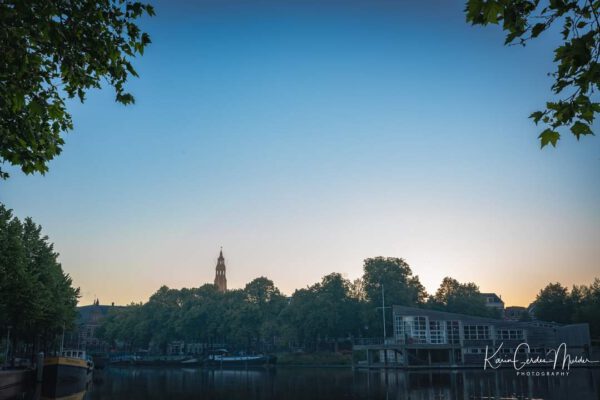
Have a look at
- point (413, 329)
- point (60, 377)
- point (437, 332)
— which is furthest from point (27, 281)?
point (437, 332)

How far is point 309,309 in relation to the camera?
319 feet

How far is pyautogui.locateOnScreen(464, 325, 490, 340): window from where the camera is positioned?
7625 cm

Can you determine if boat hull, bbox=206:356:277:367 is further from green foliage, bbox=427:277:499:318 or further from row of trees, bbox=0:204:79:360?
row of trees, bbox=0:204:79:360

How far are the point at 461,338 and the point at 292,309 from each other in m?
37.6

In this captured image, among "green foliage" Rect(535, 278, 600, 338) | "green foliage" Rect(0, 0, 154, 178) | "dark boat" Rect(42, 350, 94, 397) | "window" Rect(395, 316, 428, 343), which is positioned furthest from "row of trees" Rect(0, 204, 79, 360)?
"green foliage" Rect(535, 278, 600, 338)

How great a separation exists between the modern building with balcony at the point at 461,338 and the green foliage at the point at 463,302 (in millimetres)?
25428

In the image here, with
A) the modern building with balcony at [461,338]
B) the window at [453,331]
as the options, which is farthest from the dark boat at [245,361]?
the window at [453,331]

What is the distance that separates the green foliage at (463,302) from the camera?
104938mm

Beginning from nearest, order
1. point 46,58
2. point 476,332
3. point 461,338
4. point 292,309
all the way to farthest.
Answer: point 46,58
point 461,338
point 476,332
point 292,309

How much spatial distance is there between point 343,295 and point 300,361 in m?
15.7

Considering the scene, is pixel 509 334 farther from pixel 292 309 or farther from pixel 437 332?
pixel 292 309

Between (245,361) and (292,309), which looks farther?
(292,309)

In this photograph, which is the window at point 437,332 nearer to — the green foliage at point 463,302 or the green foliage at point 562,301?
the green foliage at point 463,302

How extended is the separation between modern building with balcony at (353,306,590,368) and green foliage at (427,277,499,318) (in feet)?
83.4
